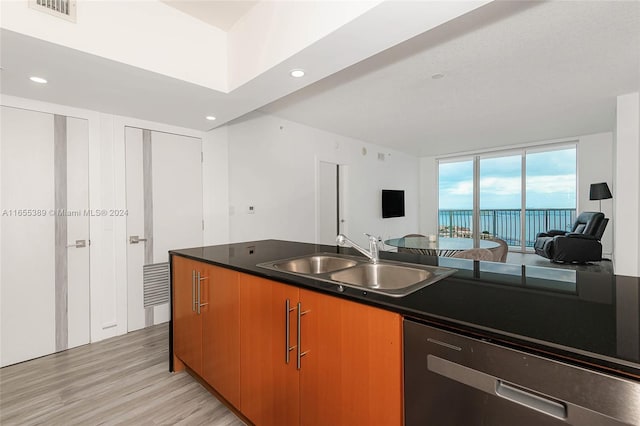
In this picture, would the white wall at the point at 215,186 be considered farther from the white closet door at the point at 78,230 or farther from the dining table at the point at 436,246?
the dining table at the point at 436,246

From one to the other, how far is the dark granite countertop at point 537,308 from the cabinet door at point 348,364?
0.07 m

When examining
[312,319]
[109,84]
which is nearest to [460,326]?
[312,319]

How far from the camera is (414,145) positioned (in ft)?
22.2

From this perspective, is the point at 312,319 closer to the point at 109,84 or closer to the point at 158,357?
the point at 158,357

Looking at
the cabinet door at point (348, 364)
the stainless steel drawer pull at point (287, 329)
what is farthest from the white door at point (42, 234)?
the cabinet door at point (348, 364)

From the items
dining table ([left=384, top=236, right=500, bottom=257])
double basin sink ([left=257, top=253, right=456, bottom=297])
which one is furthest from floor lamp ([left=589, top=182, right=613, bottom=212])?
double basin sink ([left=257, top=253, right=456, bottom=297])

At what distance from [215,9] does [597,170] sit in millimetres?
7405

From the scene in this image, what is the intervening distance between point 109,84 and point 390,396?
2.79 metres

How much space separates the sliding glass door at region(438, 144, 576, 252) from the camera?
259 inches

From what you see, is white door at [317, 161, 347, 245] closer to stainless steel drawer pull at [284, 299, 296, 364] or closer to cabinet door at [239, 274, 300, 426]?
cabinet door at [239, 274, 300, 426]

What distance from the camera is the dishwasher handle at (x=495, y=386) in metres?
0.72

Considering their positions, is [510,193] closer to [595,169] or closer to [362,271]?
[595,169]

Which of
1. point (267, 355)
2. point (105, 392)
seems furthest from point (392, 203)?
point (105, 392)

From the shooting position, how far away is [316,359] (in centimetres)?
124
